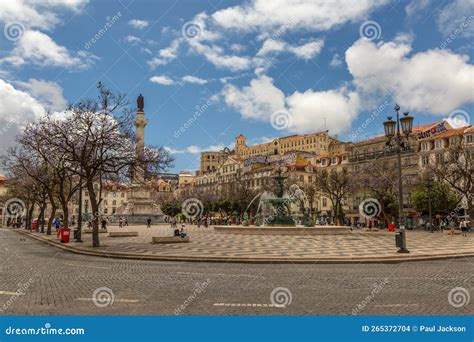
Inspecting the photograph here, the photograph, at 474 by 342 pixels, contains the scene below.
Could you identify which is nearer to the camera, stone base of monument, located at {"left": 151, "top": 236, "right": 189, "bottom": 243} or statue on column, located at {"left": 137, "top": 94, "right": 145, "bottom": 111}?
stone base of monument, located at {"left": 151, "top": 236, "right": 189, "bottom": 243}

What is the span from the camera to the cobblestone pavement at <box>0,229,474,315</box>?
27.9 feet

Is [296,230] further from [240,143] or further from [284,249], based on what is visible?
[240,143]

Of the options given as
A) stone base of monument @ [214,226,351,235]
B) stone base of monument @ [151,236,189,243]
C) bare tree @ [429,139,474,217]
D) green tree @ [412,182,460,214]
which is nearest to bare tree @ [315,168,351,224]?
green tree @ [412,182,460,214]

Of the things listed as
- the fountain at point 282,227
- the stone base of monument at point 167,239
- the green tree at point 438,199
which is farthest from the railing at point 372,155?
the stone base of monument at point 167,239

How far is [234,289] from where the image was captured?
10.8 meters

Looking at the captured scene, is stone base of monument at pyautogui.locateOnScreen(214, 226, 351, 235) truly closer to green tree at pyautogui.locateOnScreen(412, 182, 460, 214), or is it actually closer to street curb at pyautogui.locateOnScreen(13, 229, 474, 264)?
street curb at pyautogui.locateOnScreen(13, 229, 474, 264)

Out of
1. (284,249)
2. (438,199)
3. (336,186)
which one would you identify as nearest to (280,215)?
(336,186)

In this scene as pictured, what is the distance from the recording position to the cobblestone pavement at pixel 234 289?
8508 millimetres

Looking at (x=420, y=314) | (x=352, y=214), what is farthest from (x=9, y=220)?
(x=420, y=314)

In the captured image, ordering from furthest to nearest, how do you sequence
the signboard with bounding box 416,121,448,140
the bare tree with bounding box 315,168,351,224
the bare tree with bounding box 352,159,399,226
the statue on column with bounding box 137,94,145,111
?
the statue on column with bounding box 137,94,145,111 < the signboard with bounding box 416,121,448,140 < the bare tree with bounding box 315,168,351,224 < the bare tree with bounding box 352,159,399,226

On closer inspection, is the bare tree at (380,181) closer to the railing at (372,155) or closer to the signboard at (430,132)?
the railing at (372,155)

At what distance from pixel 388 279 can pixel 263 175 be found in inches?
3511

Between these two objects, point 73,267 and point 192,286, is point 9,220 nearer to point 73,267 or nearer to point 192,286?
point 73,267

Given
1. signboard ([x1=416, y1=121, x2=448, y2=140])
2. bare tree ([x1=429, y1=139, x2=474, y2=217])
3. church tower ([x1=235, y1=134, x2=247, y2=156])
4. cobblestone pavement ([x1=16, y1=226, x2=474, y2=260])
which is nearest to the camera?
cobblestone pavement ([x1=16, y1=226, x2=474, y2=260])
